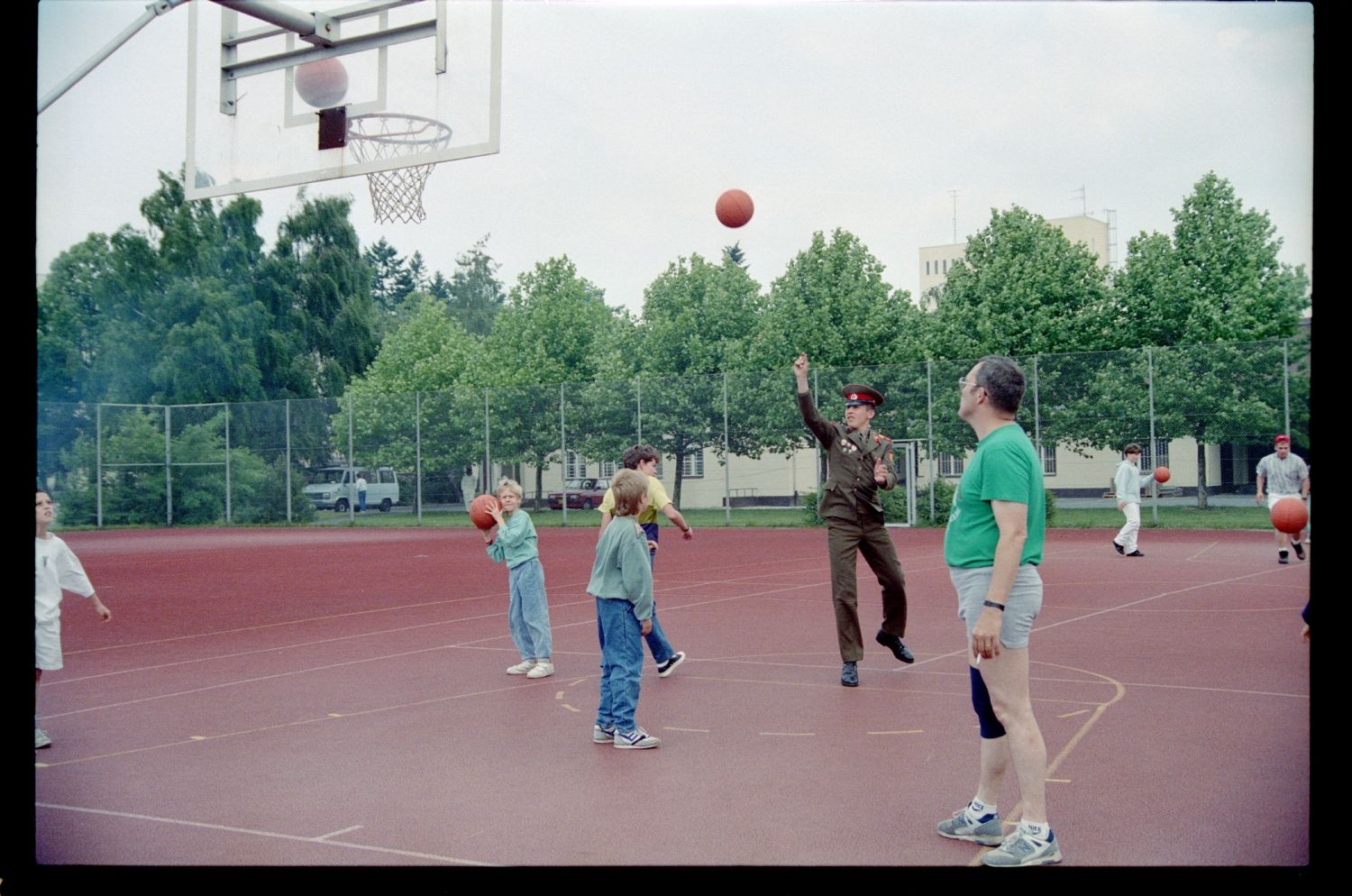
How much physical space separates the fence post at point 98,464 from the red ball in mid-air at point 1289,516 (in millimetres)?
34032

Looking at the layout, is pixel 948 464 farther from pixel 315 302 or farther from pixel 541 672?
pixel 315 302

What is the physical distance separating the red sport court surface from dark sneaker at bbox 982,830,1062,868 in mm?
156

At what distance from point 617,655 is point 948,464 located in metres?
24.7

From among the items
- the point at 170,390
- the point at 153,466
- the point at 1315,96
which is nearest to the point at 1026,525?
the point at 1315,96

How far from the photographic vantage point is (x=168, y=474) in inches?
1417

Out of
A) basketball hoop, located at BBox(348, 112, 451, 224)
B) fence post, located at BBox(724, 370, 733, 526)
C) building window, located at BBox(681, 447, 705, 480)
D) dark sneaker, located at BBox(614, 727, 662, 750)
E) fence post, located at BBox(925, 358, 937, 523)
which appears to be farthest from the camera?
building window, located at BBox(681, 447, 705, 480)

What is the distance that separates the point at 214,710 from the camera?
791 centimetres

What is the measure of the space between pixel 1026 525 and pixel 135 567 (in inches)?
765

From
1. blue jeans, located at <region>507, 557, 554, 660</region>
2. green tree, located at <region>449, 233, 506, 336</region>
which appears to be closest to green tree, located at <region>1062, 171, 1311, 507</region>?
blue jeans, located at <region>507, 557, 554, 660</region>

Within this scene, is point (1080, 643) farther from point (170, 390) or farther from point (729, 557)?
point (170, 390)

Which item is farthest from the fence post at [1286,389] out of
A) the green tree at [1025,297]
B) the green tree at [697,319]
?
the green tree at [697,319]

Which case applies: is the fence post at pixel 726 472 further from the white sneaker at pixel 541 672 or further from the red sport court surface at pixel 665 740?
the white sneaker at pixel 541 672

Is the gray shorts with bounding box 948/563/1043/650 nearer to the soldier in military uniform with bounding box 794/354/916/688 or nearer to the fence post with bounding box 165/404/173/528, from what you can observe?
the soldier in military uniform with bounding box 794/354/916/688

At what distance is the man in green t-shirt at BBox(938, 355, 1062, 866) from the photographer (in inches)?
Result: 183
